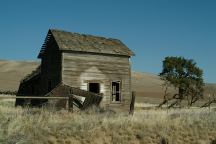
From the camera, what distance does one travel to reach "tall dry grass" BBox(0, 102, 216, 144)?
1303 centimetres

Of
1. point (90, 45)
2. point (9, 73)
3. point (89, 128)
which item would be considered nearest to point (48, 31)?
point (90, 45)

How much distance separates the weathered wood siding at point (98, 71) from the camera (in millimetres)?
23875

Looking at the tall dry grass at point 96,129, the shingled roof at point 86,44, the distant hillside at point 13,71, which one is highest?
the distant hillside at point 13,71

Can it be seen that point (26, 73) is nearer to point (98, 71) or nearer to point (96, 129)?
point (98, 71)

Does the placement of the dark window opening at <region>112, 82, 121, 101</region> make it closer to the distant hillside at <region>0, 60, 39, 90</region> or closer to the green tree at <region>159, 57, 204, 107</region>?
the green tree at <region>159, 57, 204, 107</region>

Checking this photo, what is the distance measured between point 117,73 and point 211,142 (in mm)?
10179

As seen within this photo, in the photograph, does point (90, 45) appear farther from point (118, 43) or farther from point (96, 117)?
point (96, 117)

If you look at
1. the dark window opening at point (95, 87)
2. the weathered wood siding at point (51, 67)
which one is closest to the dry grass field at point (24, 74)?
the weathered wood siding at point (51, 67)

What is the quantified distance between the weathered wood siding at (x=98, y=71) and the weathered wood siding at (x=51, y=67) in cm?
71

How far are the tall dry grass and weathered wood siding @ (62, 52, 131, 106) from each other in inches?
228

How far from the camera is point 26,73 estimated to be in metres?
108

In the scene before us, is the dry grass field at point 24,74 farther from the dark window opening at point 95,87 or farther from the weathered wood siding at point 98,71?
the weathered wood siding at point 98,71

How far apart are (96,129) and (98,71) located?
10.8m

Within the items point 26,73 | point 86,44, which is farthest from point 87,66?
point 26,73
